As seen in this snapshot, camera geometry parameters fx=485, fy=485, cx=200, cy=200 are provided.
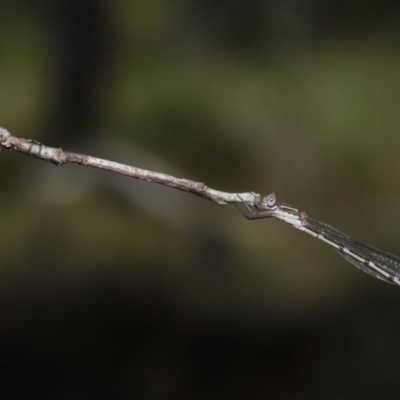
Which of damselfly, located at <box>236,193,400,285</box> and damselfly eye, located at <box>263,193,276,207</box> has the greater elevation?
damselfly, located at <box>236,193,400,285</box>

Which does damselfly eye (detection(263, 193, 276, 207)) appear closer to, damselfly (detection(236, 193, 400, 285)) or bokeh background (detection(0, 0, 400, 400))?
damselfly (detection(236, 193, 400, 285))

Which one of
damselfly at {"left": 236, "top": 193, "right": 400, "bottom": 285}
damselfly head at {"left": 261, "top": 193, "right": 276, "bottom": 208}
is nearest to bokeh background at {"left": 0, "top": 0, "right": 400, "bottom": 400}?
damselfly at {"left": 236, "top": 193, "right": 400, "bottom": 285}

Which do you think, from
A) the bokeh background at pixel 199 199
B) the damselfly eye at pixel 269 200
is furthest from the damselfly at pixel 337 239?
the bokeh background at pixel 199 199

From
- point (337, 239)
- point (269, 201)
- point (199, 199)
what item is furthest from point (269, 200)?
point (199, 199)

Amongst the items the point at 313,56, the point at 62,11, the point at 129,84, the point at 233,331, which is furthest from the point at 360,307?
the point at 62,11

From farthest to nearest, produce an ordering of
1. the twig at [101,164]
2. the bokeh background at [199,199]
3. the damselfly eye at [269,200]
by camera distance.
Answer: the bokeh background at [199,199], the damselfly eye at [269,200], the twig at [101,164]

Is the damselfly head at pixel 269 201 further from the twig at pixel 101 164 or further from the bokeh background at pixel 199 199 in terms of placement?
the bokeh background at pixel 199 199
